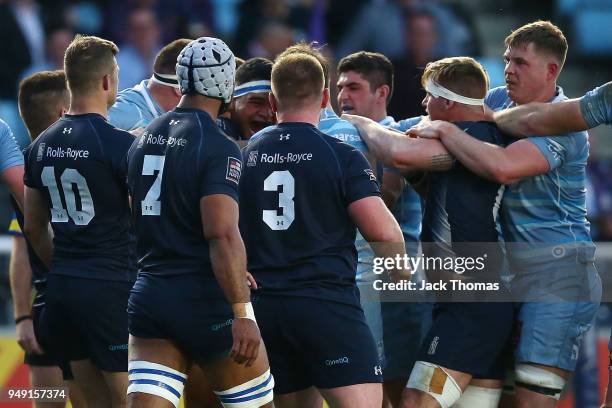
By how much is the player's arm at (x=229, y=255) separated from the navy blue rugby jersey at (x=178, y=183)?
0.27 feet

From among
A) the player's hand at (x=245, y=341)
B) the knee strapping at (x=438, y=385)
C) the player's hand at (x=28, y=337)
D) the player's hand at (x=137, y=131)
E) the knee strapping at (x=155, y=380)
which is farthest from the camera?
the player's hand at (x=28, y=337)

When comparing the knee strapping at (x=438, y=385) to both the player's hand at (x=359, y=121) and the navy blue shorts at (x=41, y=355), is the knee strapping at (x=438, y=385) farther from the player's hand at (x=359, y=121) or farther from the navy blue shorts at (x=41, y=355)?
the navy blue shorts at (x=41, y=355)

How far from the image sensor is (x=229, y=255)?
5832 millimetres

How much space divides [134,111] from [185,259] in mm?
2114

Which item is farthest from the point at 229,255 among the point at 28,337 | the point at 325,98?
the point at 28,337

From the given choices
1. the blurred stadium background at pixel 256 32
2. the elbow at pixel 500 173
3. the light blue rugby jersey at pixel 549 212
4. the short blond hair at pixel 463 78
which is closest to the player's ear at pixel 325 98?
the short blond hair at pixel 463 78

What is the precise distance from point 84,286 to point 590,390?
5026mm

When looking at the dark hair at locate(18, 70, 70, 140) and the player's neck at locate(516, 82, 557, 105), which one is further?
the dark hair at locate(18, 70, 70, 140)

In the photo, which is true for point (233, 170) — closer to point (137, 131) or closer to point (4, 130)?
point (137, 131)

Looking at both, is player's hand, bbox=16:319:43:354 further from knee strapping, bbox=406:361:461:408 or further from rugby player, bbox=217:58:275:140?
knee strapping, bbox=406:361:461:408

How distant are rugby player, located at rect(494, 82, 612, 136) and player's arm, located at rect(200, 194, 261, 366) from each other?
2.06m

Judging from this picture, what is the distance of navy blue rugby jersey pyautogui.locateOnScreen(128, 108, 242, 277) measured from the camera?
5.97m

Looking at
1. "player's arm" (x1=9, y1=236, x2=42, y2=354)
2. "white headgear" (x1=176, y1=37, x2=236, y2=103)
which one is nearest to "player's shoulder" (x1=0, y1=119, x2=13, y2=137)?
"player's arm" (x1=9, y1=236, x2=42, y2=354)

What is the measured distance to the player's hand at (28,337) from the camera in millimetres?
8141
